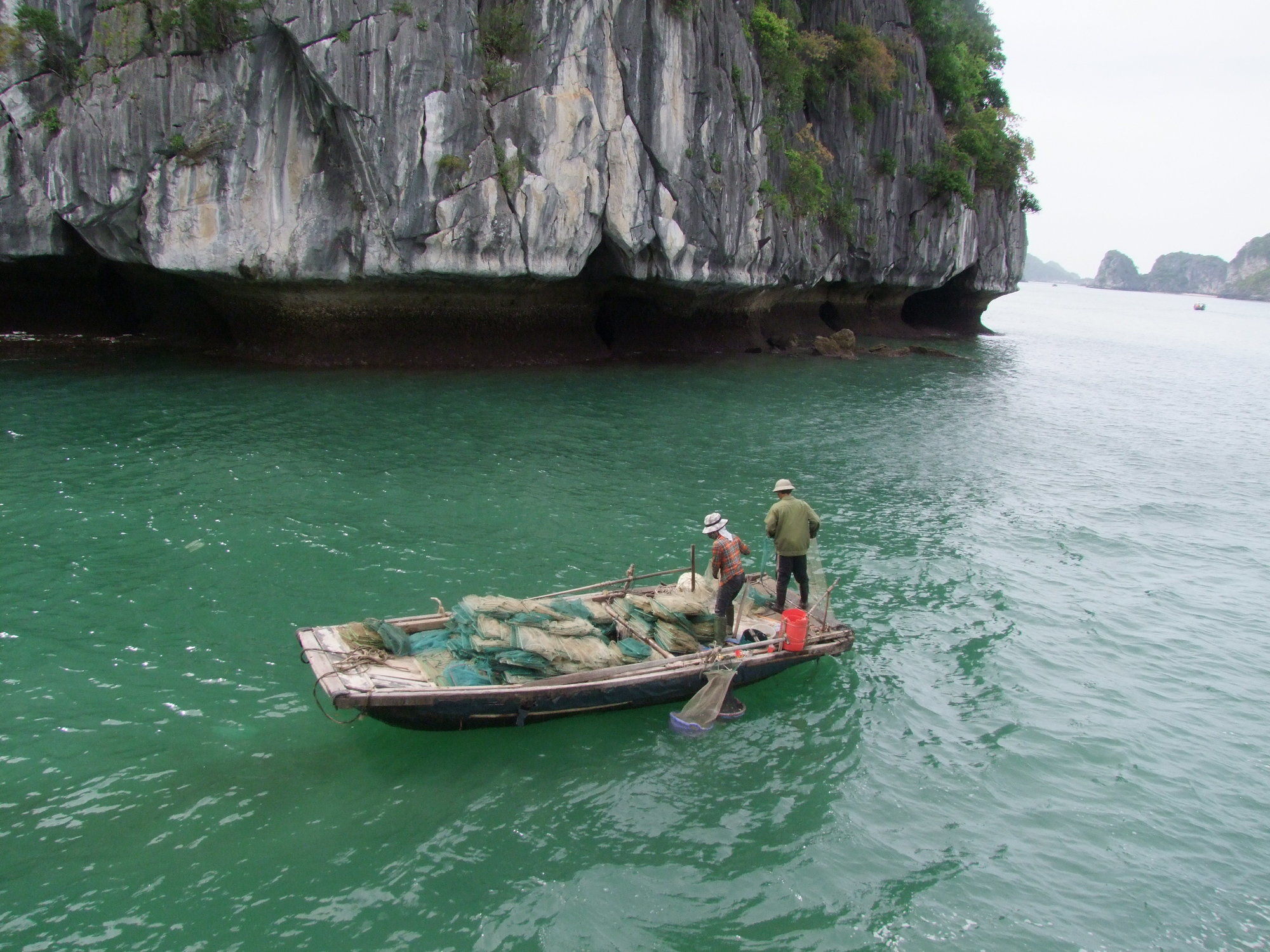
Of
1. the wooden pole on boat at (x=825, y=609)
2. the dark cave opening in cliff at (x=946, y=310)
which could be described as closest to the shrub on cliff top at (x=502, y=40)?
the wooden pole on boat at (x=825, y=609)

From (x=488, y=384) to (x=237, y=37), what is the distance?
11.2 metres

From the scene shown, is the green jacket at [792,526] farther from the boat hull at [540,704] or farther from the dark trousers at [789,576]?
the boat hull at [540,704]

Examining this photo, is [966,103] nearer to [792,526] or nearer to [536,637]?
[792,526]

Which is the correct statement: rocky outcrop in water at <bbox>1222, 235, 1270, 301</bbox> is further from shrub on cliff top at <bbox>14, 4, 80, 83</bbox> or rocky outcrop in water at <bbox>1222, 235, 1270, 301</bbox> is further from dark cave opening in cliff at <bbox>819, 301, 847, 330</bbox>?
shrub on cliff top at <bbox>14, 4, 80, 83</bbox>

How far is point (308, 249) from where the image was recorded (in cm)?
2442

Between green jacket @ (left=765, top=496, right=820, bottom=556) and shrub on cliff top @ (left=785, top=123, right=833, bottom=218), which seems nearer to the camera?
green jacket @ (left=765, top=496, right=820, bottom=556)

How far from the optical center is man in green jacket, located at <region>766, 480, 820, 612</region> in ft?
35.8

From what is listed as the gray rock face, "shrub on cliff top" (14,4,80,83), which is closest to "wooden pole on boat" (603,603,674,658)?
the gray rock face

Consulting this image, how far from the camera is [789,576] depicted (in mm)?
11133

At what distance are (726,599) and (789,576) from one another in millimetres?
1341

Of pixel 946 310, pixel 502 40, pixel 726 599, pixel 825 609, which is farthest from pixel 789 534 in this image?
pixel 946 310

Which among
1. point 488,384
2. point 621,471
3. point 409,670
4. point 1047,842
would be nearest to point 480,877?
point 409,670

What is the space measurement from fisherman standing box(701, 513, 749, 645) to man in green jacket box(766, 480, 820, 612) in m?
0.87

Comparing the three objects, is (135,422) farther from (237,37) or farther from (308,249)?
(237,37)
